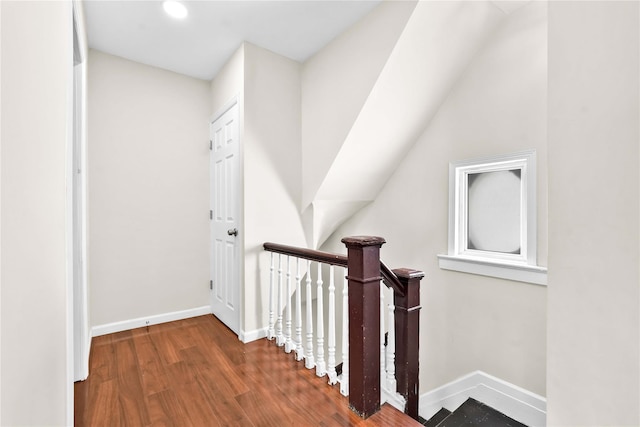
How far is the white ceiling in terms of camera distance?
7.04 ft

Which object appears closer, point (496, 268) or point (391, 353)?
point (391, 353)

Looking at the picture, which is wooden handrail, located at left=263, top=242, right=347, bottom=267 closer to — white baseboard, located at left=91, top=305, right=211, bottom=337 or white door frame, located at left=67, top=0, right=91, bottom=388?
white baseboard, located at left=91, top=305, right=211, bottom=337

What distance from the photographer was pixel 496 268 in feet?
7.48

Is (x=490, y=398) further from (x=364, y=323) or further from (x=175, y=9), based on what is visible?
(x=175, y=9)

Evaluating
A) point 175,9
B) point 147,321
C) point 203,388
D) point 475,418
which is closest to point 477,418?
point 475,418

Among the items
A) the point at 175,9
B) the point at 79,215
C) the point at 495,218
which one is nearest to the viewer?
the point at 79,215

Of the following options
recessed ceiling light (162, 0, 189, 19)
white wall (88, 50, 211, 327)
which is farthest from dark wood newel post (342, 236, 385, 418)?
white wall (88, 50, 211, 327)

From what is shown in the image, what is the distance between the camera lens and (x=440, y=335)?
265 cm

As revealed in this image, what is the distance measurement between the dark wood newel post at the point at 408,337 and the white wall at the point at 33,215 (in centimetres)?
147

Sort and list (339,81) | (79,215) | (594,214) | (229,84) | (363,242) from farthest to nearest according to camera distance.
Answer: (229,84)
(339,81)
(79,215)
(363,242)
(594,214)

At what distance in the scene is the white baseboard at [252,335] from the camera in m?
2.53

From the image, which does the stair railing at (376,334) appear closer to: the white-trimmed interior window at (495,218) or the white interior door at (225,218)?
the white-trimmed interior window at (495,218)

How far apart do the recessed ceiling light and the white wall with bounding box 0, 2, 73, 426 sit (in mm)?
1198

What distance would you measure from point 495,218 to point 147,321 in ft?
10.3
